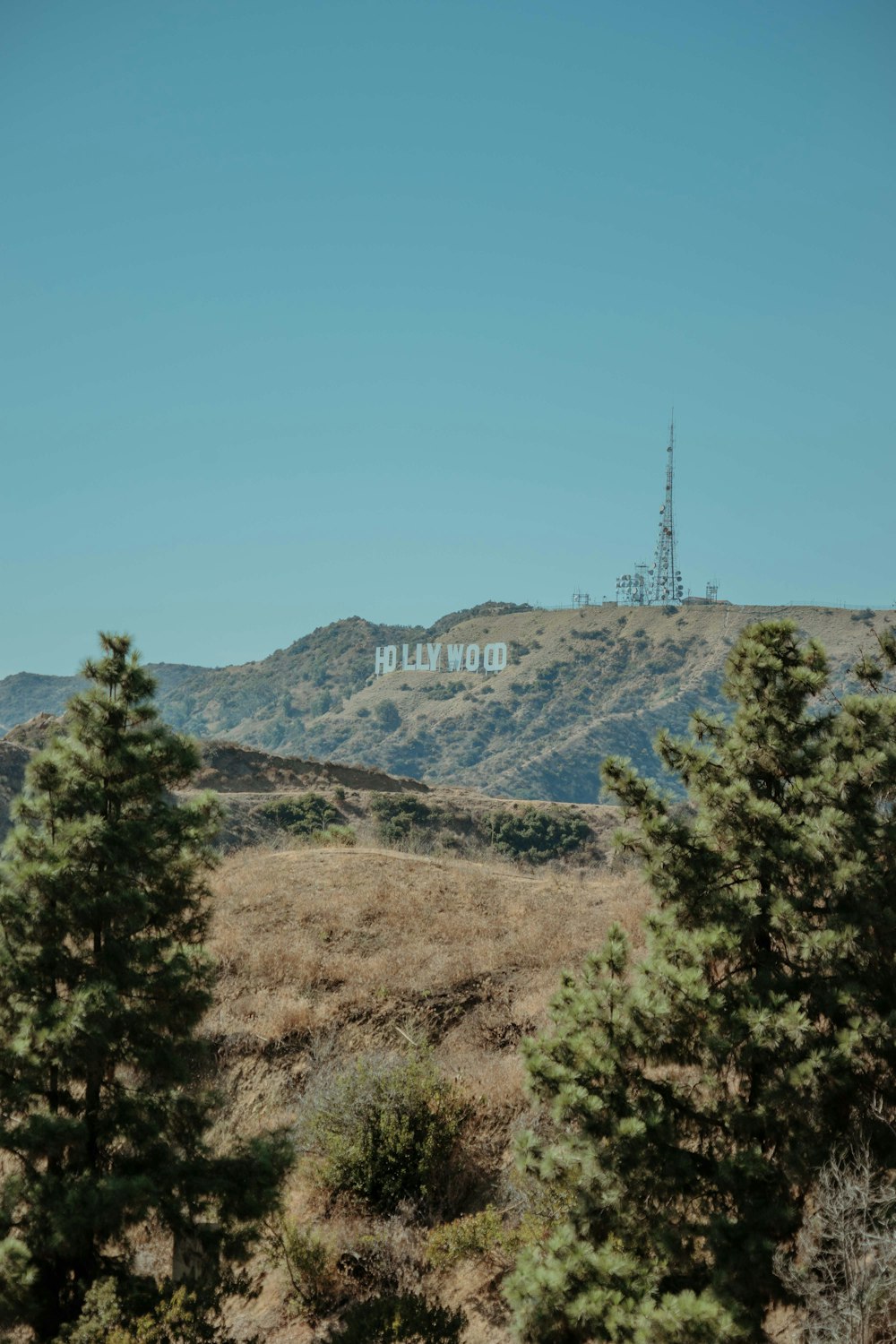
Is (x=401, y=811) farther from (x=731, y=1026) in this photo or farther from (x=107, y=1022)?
(x=731, y=1026)

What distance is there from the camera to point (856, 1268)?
944 cm

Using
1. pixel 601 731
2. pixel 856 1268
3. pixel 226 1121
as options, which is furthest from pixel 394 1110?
pixel 601 731

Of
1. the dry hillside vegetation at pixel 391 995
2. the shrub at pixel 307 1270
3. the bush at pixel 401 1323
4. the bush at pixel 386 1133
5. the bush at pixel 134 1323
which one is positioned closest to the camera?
the bush at pixel 134 1323

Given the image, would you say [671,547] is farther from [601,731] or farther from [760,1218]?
[760,1218]

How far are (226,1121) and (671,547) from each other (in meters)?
184

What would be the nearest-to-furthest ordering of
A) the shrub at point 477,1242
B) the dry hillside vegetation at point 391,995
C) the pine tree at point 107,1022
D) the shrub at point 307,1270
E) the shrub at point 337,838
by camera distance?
the pine tree at point 107,1022 < the shrub at point 477,1242 < the shrub at point 307,1270 < the dry hillside vegetation at point 391,995 < the shrub at point 337,838

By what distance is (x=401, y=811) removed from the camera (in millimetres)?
69188

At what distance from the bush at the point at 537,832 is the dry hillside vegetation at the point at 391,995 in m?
45.4

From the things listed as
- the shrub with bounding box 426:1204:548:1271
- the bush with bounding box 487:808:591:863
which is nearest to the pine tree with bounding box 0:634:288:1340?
the shrub with bounding box 426:1204:548:1271

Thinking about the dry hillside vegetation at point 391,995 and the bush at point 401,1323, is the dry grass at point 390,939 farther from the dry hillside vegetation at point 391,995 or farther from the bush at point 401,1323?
the bush at point 401,1323

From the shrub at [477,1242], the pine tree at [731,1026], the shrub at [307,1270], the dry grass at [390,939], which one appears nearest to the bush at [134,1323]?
the shrub at [307,1270]

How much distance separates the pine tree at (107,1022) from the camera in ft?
36.8

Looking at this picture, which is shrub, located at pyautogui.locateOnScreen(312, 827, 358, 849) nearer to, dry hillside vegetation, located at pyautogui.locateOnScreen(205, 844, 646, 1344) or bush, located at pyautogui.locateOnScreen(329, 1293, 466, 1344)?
dry hillside vegetation, located at pyautogui.locateOnScreen(205, 844, 646, 1344)

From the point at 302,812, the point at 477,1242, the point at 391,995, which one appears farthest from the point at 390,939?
the point at 302,812
